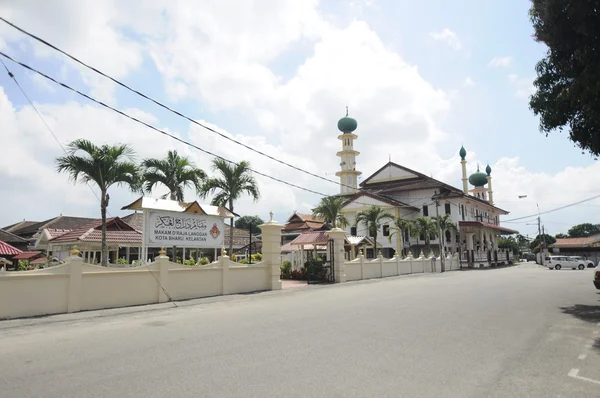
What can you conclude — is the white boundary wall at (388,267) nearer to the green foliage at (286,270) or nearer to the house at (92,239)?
the green foliage at (286,270)

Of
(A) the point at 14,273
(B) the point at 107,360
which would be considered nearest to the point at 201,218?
(A) the point at 14,273

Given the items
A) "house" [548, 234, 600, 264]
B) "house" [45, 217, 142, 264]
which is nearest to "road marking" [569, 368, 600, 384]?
"house" [45, 217, 142, 264]

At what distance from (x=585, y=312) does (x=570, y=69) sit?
6.44 meters

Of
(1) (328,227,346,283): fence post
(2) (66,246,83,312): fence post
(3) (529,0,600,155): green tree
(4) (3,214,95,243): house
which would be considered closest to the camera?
(3) (529,0,600,155): green tree

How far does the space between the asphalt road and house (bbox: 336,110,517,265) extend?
3467 cm

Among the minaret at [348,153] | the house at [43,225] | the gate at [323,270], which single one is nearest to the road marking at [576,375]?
the gate at [323,270]

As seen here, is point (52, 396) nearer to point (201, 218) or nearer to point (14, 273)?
point (14, 273)

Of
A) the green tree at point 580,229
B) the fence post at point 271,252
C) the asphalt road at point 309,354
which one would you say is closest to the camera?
the asphalt road at point 309,354

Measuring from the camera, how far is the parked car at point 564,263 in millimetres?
41281

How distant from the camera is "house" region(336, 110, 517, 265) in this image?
46.1 m

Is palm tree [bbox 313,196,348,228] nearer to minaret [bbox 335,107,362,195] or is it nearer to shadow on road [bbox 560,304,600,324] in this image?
shadow on road [bbox 560,304,600,324]

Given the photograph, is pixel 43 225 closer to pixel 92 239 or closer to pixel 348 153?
pixel 92 239

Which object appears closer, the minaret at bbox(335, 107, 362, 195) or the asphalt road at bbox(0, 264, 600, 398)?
the asphalt road at bbox(0, 264, 600, 398)

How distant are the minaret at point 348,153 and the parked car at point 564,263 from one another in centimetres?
2381
